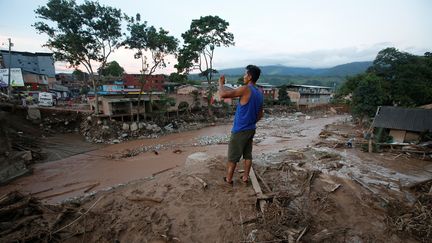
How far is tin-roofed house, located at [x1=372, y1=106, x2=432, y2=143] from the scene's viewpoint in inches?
449

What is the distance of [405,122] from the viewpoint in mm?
11883

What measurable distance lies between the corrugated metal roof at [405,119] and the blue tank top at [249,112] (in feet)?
41.6

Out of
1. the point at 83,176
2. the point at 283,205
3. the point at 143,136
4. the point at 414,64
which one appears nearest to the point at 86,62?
the point at 143,136

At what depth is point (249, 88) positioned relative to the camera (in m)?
3.16

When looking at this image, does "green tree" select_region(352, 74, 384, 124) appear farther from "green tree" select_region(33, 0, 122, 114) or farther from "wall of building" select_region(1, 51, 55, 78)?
"wall of building" select_region(1, 51, 55, 78)

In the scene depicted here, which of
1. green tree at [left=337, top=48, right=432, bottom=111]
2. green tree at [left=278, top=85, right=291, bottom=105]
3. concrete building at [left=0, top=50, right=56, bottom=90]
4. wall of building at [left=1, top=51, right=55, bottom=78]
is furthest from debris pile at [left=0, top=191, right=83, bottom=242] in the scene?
wall of building at [left=1, top=51, right=55, bottom=78]

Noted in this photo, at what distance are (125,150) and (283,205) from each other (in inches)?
492

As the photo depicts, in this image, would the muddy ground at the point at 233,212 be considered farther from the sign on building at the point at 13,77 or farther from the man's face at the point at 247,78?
the sign on building at the point at 13,77

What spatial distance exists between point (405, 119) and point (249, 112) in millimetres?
13407

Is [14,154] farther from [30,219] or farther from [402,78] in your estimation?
[402,78]

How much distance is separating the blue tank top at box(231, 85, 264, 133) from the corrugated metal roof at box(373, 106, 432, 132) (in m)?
12.7

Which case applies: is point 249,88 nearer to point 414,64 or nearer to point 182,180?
point 182,180

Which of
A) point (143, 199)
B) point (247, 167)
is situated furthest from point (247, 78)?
point (143, 199)

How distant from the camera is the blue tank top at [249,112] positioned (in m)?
3.17
